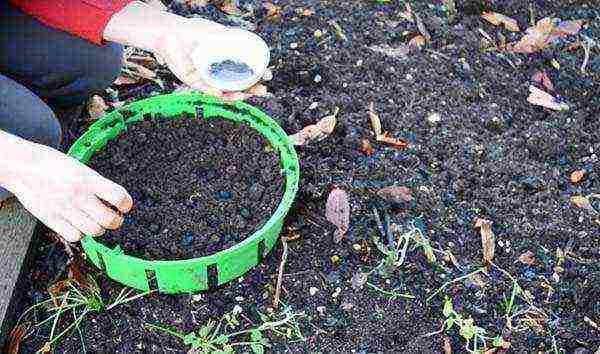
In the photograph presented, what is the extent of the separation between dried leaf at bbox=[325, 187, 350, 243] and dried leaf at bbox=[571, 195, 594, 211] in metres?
0.56

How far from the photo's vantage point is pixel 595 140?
209 cm

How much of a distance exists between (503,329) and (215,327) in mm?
637

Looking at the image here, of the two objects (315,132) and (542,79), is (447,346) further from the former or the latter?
(542,79)

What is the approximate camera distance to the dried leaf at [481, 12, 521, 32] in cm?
237

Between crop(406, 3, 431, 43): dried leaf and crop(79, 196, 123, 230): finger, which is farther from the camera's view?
crop(406, 3, 431, 43): dried leaf

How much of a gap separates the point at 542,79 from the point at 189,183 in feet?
3.45

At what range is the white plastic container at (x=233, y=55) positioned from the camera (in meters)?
1.63

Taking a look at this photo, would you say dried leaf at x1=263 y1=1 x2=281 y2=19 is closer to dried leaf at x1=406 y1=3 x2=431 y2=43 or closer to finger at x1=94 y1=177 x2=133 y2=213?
dried leaf at x1=406 y1=3 x2=431 y2=43

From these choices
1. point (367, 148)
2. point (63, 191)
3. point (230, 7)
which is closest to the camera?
point (63, 191)

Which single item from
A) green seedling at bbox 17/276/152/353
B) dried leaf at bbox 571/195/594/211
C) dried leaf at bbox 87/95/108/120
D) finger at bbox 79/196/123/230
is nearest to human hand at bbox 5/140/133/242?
finger at bbox 79/196/123/230

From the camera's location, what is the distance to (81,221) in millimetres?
1355

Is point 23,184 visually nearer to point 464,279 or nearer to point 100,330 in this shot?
point 100,330

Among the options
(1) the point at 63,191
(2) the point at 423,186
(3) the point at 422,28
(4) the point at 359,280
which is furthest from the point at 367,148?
(1) the point at 63,191

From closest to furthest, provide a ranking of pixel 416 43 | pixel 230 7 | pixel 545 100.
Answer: pixel 545 100 < pixel 416 43 < pixel 230 7
